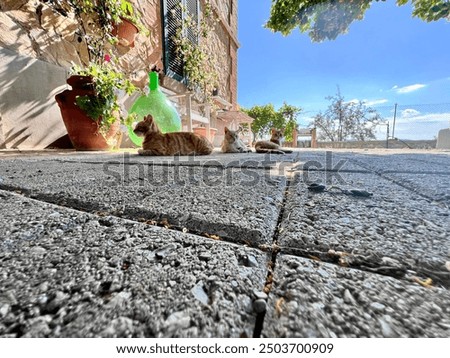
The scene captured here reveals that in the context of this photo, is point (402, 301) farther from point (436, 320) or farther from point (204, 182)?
point (204, 182)

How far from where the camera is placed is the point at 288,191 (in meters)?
0.58

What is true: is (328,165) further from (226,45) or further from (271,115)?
(271,115)

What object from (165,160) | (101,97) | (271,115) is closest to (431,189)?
(165,160)

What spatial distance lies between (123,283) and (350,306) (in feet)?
0.68

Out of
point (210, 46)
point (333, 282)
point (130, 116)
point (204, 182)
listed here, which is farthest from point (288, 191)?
point (210, 46)

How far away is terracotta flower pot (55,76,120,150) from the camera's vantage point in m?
2.03

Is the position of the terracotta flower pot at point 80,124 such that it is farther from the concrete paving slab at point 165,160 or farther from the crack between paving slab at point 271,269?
the crack between paving slab at point 271,269

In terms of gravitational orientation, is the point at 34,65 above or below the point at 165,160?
above

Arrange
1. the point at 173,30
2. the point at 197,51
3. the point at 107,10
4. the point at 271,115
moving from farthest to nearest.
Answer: the point at 271,115, the point at 197,51, the point at 173,30, the point at 107,10

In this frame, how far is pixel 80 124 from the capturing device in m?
2.10

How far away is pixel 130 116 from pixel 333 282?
2500 millimetres

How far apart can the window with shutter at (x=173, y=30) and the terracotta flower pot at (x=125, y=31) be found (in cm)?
112
